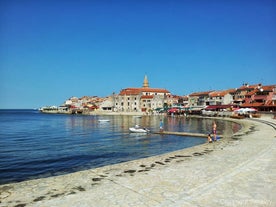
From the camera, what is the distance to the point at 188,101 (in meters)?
144

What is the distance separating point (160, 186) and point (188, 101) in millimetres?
136333

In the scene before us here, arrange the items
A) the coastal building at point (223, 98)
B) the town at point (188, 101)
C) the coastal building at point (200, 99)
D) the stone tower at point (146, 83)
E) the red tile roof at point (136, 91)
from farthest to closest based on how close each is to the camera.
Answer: the stone tower at point (146, 83), the red tile roof at point (136, 91), the coastal building at point (200, 99), the coastal building at point (223, 98), the town at point (188, 101)

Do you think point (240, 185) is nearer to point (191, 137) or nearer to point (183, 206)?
point (183, 206)

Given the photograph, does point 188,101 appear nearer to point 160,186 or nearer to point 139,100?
point 139,100

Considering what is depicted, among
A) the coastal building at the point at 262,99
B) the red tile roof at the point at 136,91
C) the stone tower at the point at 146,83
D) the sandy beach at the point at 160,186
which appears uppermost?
Answer: the stone tower at the point at 146,83

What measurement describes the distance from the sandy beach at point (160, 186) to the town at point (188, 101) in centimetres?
7816

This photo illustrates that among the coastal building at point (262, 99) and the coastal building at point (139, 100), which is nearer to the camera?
the coastal building at point (262, 99)

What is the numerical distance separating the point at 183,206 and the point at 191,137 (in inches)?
1164

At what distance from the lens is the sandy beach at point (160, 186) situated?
30.7ft

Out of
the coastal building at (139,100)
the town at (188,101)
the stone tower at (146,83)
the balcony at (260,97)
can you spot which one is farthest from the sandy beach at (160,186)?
the stone tower at (146,83)

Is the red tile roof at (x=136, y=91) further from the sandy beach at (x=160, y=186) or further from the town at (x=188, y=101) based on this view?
the sandy beach at (x=160, y=186)

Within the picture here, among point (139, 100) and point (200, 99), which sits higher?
point (139, 100)

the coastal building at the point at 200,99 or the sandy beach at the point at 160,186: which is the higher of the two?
the coastal building at the point at 200,99

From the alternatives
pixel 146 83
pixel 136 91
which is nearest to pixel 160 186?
pixel 136 91
